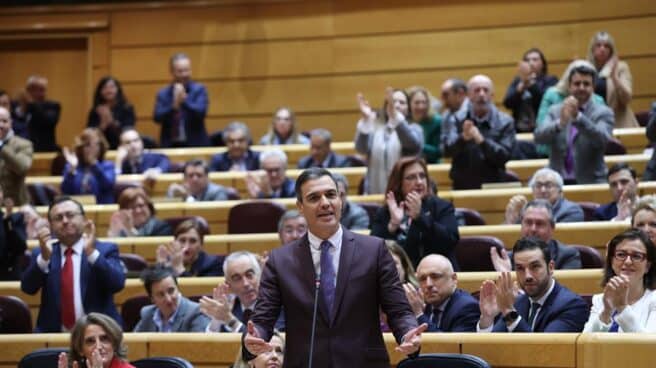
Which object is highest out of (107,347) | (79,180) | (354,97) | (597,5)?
(597,5)

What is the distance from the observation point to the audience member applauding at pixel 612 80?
822cm

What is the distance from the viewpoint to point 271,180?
7695 millimetres

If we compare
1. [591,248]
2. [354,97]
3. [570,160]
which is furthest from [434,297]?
[354,97]

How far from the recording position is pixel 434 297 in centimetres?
503

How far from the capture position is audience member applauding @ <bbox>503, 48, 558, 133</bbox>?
8656 millimetres

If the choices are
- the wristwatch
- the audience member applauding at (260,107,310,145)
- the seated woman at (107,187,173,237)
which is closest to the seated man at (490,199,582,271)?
the wristwatch

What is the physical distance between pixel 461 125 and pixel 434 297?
2612 millimetres

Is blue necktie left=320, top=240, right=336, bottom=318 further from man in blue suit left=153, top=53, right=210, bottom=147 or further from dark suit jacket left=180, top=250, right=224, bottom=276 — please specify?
man in blue suit left=153, top=53, right=210, bottom=147

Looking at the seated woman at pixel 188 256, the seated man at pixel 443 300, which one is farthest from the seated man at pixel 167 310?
the seated man at pixel 443 300

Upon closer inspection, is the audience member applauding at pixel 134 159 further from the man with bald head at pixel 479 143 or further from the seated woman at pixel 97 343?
the seated woman at pixel 97 343

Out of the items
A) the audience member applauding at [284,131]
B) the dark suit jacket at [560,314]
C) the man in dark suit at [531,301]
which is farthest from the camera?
the audience member applauding at [284,131]

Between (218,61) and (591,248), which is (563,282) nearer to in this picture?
(591,248)

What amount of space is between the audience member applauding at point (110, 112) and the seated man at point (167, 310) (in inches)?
155

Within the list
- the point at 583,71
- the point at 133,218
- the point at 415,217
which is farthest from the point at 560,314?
the point at 133,218
